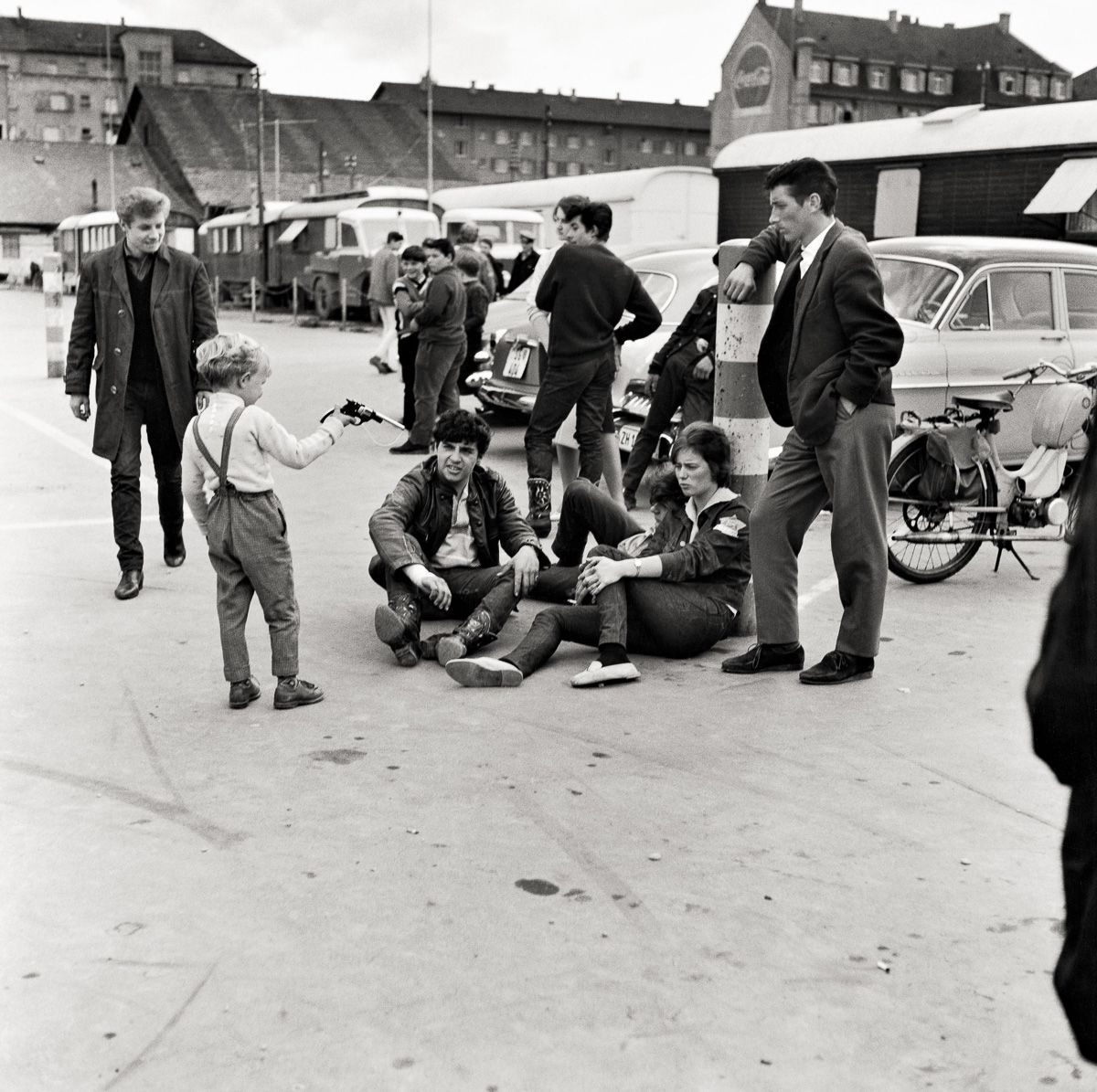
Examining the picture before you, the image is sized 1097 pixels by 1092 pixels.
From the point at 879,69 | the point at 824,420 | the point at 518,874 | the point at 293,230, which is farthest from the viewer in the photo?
the point at 879,69

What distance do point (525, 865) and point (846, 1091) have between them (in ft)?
4.27

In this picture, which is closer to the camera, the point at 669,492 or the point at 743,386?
the point at 669,492

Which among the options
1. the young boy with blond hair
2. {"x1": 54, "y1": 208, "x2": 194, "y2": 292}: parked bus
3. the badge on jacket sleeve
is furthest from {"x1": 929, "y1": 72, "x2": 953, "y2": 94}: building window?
the young boy with blond hair

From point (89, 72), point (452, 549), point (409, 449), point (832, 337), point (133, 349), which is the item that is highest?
point (89, 72)

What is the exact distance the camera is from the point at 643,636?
6.37 m

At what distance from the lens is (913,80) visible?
109m

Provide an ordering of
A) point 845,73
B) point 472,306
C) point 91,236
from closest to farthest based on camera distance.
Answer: point 472,306, point 91,236, point 845,73

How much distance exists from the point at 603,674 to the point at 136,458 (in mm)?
3015

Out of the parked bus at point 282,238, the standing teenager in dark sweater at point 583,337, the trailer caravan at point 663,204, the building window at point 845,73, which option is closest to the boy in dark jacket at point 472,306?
the standing teenager in dark sweater at point 583,337

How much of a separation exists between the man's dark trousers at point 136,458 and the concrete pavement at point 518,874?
60cm

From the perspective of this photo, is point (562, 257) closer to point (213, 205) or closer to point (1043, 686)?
point (1043, 686)

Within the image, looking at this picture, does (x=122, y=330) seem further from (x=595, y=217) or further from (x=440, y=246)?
(x=440, y=246)

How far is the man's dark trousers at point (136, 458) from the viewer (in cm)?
754

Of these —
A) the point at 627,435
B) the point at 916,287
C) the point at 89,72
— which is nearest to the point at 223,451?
the point at 627,435
